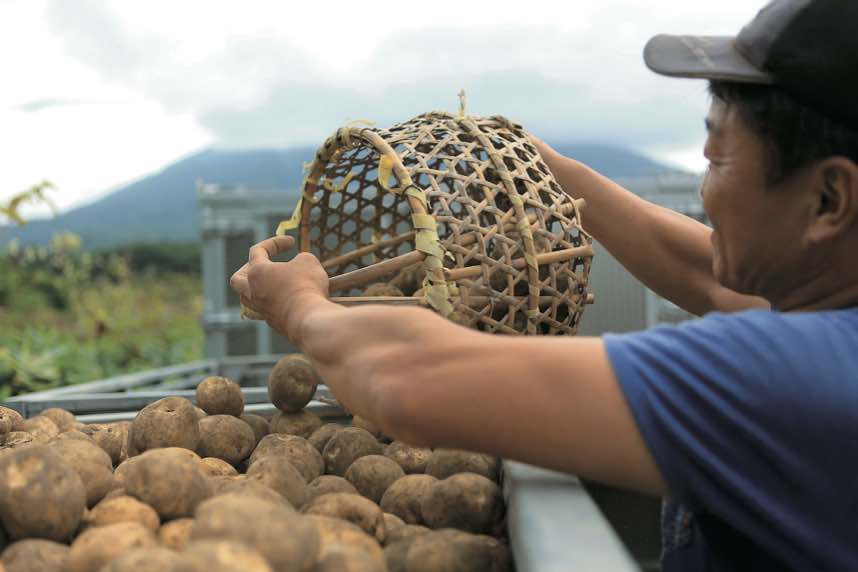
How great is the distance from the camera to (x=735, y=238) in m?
1.28

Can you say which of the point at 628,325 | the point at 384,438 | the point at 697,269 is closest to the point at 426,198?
the point at 384,438

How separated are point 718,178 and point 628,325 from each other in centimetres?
447

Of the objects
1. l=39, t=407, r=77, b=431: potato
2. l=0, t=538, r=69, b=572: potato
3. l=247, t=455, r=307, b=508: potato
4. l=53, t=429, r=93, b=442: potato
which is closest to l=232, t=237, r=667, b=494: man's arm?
l=247, t=455, r=307, b=508: potato

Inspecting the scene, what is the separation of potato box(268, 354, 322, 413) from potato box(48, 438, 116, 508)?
0.53 m

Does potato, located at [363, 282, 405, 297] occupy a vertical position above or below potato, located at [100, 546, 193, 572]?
above

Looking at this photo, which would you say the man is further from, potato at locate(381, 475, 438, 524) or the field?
the field

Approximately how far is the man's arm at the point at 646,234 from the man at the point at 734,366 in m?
0.79

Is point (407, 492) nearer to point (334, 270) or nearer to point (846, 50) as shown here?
point (334, 270)

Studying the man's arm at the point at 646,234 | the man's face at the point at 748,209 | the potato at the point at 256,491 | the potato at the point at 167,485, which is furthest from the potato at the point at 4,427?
the man's face at the point at 748,209

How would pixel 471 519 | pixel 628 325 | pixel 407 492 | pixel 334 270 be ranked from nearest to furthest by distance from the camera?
pixel 471 519 < pixel 407 492 < pixel 334 270 < pixel 628 325

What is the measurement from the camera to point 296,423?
203cm

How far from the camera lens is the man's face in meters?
1.21

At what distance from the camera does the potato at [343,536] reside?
1157 millimetres

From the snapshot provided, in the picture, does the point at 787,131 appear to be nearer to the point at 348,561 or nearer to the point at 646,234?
the point at 348,561
